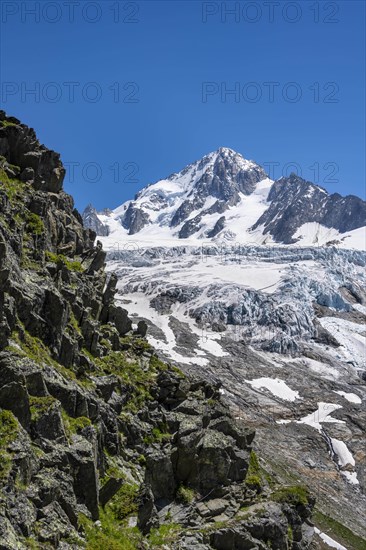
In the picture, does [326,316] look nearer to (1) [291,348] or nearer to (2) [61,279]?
(1) [291,348]

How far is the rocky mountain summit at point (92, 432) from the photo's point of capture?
56.4ft

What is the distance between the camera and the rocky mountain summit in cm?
1719

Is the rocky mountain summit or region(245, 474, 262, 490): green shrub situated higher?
the rocky mountain summit

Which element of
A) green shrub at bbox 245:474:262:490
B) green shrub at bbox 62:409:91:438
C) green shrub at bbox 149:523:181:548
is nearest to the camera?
green shrub at bbox 62:409:91:438

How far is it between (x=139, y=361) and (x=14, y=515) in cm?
2173

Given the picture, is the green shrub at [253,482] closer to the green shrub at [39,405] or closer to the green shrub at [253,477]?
the green shrub at [253,477]

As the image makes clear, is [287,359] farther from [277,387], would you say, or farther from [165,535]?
[165,535]

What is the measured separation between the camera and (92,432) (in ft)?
71.6

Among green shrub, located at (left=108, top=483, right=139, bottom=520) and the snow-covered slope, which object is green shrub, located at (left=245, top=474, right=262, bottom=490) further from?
the snow-covered slope

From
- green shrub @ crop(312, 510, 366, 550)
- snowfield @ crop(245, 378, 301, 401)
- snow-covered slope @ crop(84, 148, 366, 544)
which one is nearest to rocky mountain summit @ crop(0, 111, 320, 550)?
green shrub @ crop(312, 510, 366, 550)

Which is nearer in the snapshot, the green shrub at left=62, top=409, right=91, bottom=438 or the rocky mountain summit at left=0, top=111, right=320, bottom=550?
the rocky mountain summit at left=0, top=111, right=320, bottom=550

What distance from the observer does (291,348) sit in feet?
471

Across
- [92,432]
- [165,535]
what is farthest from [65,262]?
[165,535]

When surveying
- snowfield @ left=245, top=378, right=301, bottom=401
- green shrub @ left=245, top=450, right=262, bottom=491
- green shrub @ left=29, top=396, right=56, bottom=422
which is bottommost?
snowfield @ left=245, top=378, right=301, bottom=401
